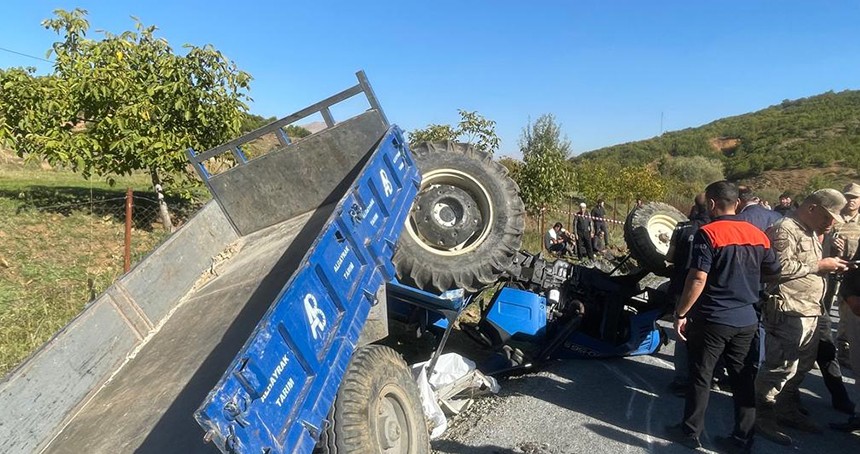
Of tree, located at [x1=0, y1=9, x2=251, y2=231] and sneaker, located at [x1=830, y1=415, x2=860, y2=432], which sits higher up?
tree, located at [x1=0, y1=9, x2=251, y2=231]

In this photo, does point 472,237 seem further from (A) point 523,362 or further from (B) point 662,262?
(B) point 662,262

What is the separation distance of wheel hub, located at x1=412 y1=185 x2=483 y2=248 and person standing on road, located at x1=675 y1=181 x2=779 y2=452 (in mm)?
1928

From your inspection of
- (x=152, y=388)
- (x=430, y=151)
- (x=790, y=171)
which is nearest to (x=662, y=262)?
(x=430, y=151)

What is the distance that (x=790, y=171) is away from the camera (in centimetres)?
4381

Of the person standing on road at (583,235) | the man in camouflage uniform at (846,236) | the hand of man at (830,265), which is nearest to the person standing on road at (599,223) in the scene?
the person standing on road at (583,235)

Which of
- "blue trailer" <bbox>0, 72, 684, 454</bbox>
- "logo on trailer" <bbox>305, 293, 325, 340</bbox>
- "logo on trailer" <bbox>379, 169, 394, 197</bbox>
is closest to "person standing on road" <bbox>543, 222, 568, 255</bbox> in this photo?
"blue trailer" <bbox>0, 72, 684, 454</bbox>

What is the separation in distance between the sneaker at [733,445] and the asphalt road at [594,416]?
121mm

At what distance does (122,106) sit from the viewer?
24.8ft

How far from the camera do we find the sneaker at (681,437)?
12.5ft

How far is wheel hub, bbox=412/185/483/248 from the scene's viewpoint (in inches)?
198

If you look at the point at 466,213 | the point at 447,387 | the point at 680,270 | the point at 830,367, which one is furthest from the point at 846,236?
the point at 447,387

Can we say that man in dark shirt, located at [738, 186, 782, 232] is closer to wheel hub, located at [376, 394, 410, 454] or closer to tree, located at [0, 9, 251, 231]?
wheel hub, located at [376, 394, 410, 454]

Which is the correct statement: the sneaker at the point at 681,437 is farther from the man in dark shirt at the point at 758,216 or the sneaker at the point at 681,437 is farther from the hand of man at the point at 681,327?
the man in dark shirt at the point at 758,216

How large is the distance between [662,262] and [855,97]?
75.4 metres
